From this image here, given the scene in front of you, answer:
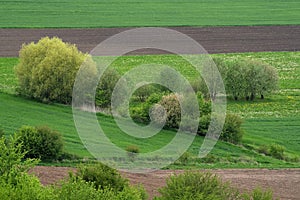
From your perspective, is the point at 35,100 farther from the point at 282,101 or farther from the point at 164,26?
the point at 164,26

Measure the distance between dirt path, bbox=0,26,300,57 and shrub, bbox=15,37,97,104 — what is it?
1521 centimetres

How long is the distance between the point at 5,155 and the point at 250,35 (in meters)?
54.3

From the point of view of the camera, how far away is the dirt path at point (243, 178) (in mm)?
42438

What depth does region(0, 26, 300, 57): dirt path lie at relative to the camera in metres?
80.6

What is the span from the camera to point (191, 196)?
35.1 meters

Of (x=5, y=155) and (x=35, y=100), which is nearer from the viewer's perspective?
(x=5, y=155)

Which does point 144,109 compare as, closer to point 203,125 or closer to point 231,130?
point 203,125

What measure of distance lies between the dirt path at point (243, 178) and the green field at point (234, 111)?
52.6 inches

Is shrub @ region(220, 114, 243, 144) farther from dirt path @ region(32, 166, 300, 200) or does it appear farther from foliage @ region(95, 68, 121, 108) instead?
foliage @ region(95, 68, 121, 108)

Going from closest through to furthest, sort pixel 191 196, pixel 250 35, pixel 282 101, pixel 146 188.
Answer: pixel 191 196, pixel 146 188, pixel 282 101, pixel 250 35

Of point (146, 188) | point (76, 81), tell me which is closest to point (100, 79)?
point (76, 81)

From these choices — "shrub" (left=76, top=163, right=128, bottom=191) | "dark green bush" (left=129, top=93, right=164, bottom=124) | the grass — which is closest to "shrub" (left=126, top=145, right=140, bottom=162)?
"dark green bush" (left=129, top=93, right=164, bottom=124)

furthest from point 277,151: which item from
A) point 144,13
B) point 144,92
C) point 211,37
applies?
point 144,13

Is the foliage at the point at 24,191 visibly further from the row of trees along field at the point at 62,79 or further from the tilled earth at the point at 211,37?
the tilled earth at the point at 211,37
